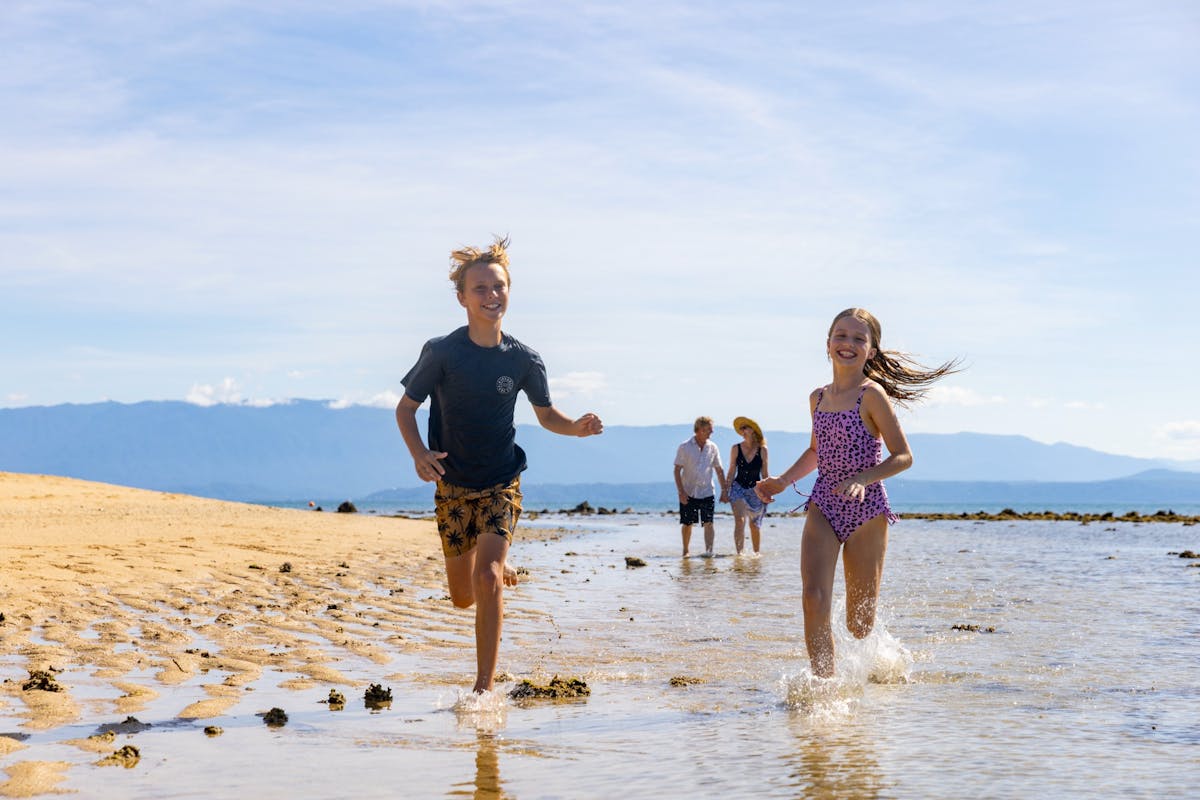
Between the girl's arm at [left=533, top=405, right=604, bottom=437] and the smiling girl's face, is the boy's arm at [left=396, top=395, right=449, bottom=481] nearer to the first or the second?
the girl's arm at [left=533, top=405, right=604, bottom=437]

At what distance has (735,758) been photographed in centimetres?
511

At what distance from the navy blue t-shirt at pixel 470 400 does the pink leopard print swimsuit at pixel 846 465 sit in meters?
1.78

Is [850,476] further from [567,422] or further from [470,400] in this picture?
[470,400]

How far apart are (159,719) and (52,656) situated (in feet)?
6.25

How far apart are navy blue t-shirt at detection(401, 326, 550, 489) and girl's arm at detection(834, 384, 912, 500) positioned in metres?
1.85

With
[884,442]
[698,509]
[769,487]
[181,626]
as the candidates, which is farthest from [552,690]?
[698,509]

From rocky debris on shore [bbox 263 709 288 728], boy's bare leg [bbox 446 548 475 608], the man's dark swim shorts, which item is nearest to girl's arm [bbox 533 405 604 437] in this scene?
boy's bare leg [bbox 446 548 475 608]

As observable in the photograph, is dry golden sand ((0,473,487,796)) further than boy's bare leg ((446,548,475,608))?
No

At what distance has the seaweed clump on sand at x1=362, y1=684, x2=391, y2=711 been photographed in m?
6.20

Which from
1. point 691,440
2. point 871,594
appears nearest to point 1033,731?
point 871,594

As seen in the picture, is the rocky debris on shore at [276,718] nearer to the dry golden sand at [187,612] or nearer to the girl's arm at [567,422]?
the dry golden sand at [187,612]

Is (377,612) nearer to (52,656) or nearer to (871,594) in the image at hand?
(52,656)

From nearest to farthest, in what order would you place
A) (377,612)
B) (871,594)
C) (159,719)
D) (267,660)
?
(159,719) < (871,594) < (267,660) < (377,612)

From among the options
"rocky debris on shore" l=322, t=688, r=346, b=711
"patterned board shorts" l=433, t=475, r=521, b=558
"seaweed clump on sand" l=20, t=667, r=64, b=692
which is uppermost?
"patterned board shorts" l=433, t=475, r=521, b=558
